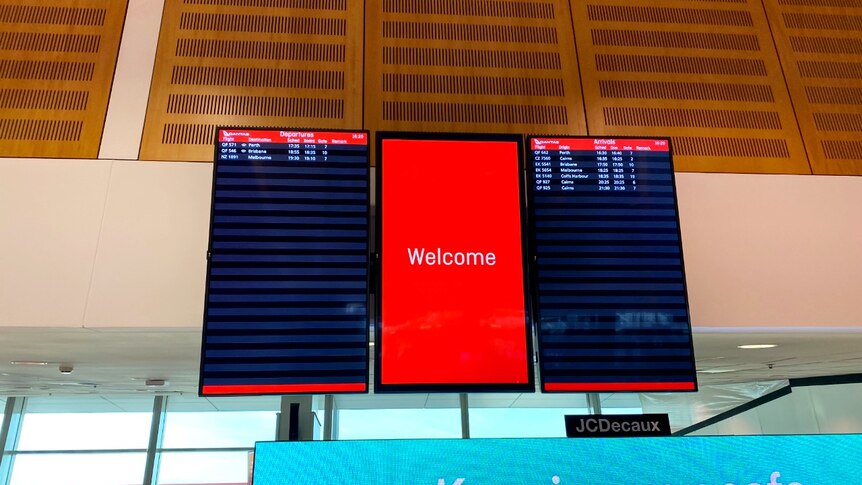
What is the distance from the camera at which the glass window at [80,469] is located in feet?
31.8

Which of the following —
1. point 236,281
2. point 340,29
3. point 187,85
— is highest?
point 340,29

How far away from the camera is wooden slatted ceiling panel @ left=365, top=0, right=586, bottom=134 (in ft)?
12.0

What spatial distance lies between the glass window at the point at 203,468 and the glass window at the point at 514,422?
353 centimetres

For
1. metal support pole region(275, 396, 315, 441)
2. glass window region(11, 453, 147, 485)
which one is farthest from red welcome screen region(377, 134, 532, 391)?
glass window region(11, 453, 147, 485)

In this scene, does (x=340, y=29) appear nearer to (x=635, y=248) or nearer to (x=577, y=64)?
(x=577, y=64)

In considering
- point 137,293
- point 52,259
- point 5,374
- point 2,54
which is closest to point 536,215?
point 137,293

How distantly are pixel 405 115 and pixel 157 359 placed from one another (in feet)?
9.62

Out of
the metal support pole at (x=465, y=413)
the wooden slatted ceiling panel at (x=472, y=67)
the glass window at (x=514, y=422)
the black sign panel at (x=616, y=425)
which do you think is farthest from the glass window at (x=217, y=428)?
the black sign panel at (x=616, y=425)

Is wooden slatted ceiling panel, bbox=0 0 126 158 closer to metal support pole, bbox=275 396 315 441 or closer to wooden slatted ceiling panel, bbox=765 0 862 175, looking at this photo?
metal support pole, bbox=275 396 315 441

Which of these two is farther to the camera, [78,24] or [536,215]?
[78,24]

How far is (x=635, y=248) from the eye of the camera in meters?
2.96

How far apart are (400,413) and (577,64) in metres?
6.98

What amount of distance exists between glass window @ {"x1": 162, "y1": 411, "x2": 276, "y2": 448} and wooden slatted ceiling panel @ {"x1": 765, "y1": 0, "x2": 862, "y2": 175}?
864 cm

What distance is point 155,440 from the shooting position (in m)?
9.79
